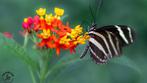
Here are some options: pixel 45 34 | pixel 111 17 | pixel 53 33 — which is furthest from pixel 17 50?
pixel 111 17

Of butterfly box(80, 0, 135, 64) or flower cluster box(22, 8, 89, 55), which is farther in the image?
butterfly box(80, 0, 135, 64)

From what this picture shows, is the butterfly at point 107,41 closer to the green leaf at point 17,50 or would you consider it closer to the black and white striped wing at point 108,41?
the black and white striped wing at point 108,41

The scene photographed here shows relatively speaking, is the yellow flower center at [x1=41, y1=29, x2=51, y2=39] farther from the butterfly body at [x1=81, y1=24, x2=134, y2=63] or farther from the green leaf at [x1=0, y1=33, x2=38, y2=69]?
the butterfly body at [x1=81, y1=24, x2=134, y2=63]

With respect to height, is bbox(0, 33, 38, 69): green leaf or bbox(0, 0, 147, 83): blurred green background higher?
bbox(0, 0, 147, 83): blurred green background

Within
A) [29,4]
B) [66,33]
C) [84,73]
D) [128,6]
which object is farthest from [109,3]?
[66,33]

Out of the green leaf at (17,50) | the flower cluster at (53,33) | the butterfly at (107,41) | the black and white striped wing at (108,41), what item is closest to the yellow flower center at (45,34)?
the flower cluster at (53,33)

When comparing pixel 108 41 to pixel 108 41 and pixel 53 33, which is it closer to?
pixel 108 41

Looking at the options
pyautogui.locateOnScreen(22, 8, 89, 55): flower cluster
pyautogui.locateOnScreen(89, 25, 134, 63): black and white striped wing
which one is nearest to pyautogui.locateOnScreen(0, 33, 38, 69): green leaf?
pyautogui.locateOnScreen(22, 8, 89, 55): flower cluster
